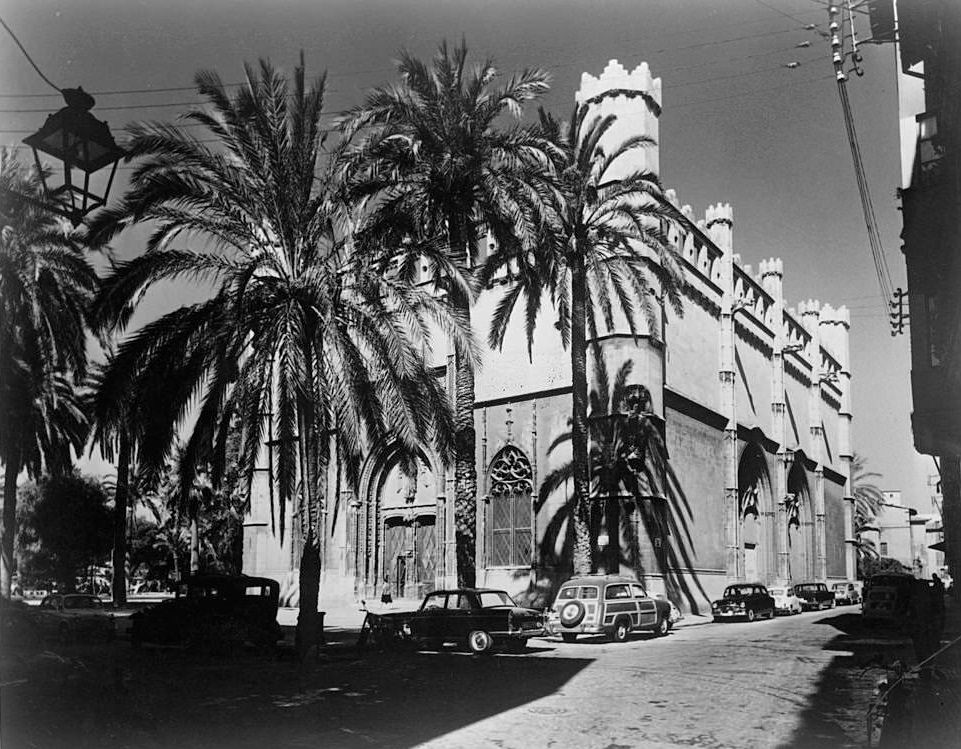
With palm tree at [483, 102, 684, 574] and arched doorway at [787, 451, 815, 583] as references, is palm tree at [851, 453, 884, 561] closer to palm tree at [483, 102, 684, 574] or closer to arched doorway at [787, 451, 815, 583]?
arched doorway at [787, 451, 815, 583]

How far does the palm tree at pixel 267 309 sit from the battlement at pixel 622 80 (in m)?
19.0

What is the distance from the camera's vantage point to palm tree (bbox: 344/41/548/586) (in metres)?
20.0

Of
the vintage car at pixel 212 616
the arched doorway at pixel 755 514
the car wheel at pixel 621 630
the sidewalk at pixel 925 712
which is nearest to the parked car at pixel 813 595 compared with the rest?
the arched doorway at pixel 755 514

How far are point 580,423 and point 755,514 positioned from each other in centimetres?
1881

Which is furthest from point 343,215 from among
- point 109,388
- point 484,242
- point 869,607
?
point 484,242

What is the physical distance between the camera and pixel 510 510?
33.6 m

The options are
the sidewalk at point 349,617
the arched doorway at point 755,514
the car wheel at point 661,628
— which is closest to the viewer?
the car wheel at point 661,628

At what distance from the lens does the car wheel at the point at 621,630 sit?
22.3 meters

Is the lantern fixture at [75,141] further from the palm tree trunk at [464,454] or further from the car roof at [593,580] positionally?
the car roof at [593,580]

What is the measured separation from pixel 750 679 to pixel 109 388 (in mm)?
10440

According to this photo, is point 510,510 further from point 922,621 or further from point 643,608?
point 922,621

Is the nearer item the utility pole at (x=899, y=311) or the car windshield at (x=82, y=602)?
the utility pole at (x=899, y=311)

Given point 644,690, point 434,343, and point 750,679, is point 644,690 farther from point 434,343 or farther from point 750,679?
point 434,343

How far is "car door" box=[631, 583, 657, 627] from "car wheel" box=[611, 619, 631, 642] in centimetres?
34
